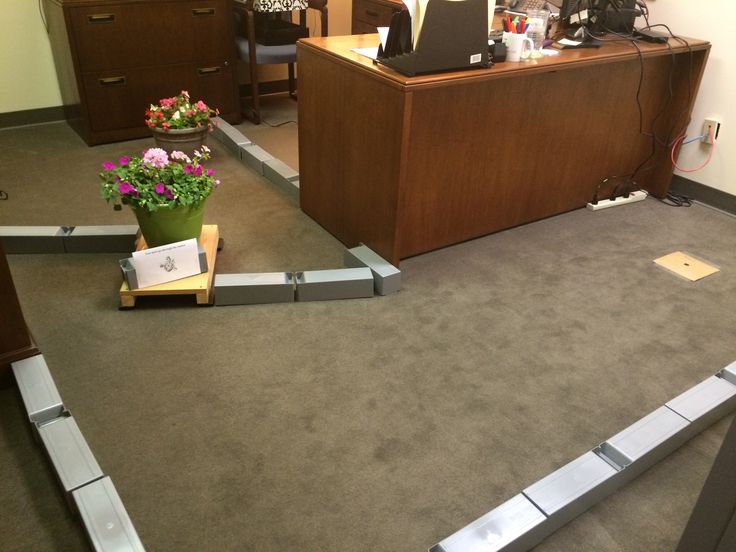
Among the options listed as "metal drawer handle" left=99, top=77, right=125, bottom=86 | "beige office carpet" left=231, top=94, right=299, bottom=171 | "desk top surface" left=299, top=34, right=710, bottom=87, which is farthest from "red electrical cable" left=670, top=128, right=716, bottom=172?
"metal drawer handle" left=99, top=77, right=125, bottom=86

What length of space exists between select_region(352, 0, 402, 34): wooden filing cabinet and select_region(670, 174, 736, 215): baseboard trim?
179cm

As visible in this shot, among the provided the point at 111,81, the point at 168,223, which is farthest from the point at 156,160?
the point at 111,81

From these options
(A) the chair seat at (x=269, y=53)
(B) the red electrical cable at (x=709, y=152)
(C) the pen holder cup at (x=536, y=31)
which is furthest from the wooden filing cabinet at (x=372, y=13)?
(B) the red electrical cable at (x=709, y=152)

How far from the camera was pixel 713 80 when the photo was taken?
2.94 metres

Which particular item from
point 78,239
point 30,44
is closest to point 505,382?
point 78,239

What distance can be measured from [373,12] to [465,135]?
167 cm

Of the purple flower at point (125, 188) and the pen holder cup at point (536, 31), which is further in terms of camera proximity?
the pen holder cup at point (536, 31)

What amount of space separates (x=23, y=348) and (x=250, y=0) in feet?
8.76

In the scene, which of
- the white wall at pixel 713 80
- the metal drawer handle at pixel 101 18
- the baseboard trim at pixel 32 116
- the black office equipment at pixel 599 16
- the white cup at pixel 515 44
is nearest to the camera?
the white cup at pixel 515 44

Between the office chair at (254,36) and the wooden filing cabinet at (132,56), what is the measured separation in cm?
10

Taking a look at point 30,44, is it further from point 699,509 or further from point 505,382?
point 699,509

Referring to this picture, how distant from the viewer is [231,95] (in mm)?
3871

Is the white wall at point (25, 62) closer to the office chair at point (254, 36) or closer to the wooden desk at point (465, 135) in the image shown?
the office chair at point (254, 36)

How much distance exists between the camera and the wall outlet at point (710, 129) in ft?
9.71
